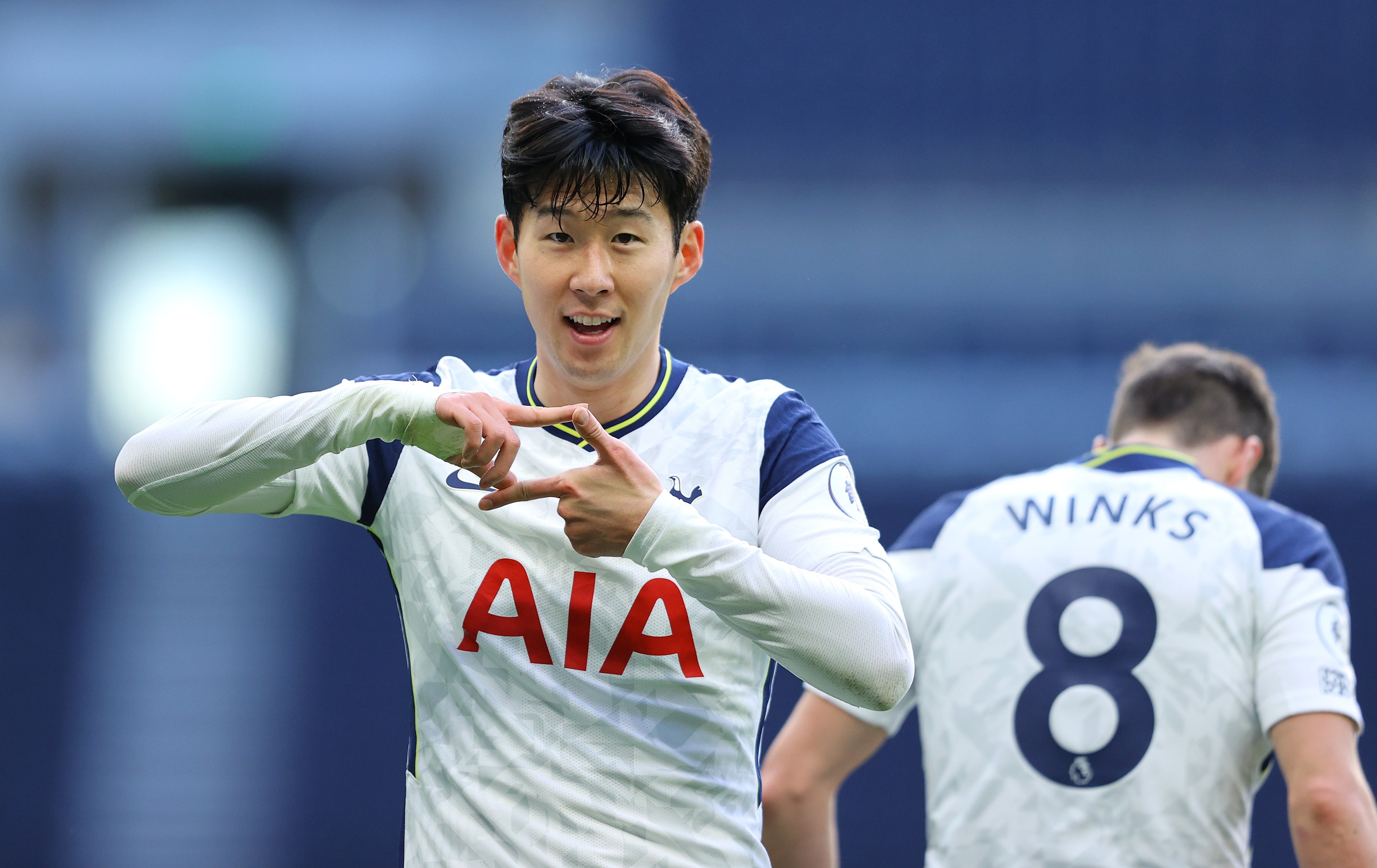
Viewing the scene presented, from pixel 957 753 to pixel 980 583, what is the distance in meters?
0.40

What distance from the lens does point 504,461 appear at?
1993 millimetres

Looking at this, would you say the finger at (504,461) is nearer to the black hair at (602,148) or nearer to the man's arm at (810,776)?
the black hair at (602,148)

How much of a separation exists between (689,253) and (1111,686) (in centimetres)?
153

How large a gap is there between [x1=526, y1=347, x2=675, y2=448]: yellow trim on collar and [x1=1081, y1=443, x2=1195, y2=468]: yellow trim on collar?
4.78 ft

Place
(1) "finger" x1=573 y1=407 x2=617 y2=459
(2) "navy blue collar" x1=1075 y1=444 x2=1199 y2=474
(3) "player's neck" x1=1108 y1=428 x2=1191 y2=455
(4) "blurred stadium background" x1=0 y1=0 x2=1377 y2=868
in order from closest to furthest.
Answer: (1) "finger" x1=573 y1=407 x2=617 y2=459
(2) "navy blue collar" x1=1075 y1=444 x2=1199 y2=474
(3) "player's neck" x1=1108 y1=428 x2=1191 y2=455
(4) "blurred stadium background" x1=0 y1=0 x2=1377 y2=868

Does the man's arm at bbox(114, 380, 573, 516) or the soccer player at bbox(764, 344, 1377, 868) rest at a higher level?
the man's arm at bbox(114, 380, 573, 516)

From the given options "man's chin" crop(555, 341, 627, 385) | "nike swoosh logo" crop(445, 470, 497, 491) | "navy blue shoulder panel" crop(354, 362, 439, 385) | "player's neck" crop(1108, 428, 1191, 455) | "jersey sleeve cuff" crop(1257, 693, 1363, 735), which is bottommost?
→ "jersey sleeve cuff" crop(1257, 693, 1363, 735)

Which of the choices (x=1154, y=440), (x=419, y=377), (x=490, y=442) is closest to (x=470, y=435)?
(x=490, y=442)

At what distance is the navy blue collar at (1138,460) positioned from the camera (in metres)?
3.45

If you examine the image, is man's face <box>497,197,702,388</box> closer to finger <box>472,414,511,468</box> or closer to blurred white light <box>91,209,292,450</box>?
finger <box>472,414,511,468</box>

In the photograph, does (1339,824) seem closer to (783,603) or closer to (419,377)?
(783,603)

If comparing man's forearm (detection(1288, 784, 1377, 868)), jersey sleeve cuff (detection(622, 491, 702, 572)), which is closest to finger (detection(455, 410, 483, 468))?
jersey sleeve cuff (detection(622, 491, 702, 572))

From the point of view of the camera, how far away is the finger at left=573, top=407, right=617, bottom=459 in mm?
1940

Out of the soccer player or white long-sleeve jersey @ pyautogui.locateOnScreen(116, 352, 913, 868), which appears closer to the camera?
white long-sleeve jersey @ pyautogui.locateOnScreen(116, 352, 913, 868)
